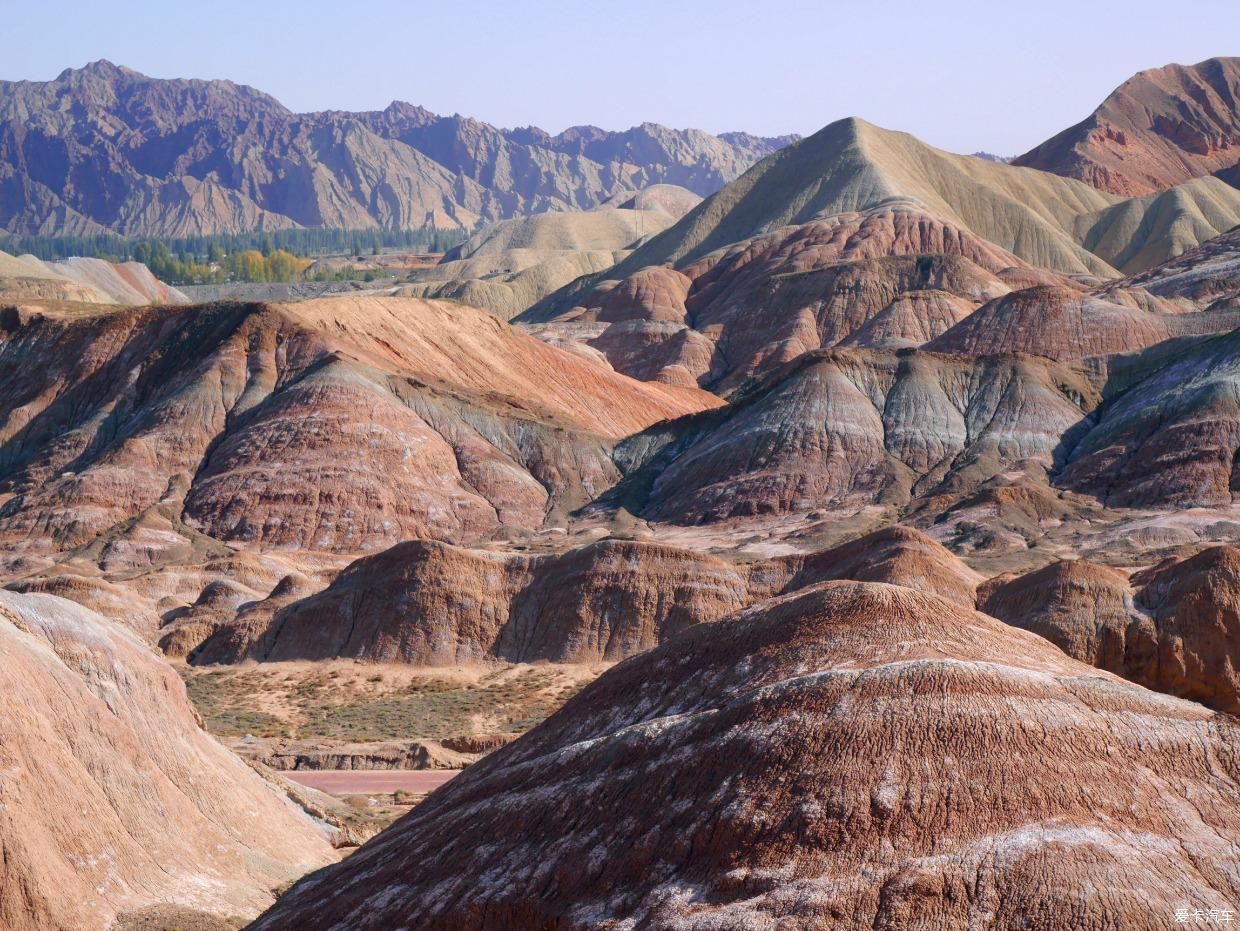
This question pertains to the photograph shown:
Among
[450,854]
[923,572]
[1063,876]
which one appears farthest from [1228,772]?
[923,572]

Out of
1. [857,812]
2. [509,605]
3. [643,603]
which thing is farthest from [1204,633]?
[857,812]

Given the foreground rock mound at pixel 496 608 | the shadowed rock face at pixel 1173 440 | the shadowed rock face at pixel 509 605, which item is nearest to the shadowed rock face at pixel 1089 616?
the shadowed rock face at pixel 509 605

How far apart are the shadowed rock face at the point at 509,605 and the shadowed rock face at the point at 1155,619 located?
12.4 meters

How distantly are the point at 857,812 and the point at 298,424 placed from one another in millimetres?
95546

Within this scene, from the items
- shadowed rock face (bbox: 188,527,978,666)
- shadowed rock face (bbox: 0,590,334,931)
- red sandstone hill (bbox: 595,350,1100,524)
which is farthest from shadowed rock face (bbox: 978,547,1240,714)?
red sandstone hill (bbox: 595,350,1100,524)

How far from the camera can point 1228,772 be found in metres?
24.7

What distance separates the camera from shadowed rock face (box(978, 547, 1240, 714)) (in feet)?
174

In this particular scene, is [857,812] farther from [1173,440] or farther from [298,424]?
[298,424]

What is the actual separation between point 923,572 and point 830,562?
8881 mm

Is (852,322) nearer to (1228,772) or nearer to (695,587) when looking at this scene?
(695,587)

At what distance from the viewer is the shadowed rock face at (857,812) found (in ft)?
71.3

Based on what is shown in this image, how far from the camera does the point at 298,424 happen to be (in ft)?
379

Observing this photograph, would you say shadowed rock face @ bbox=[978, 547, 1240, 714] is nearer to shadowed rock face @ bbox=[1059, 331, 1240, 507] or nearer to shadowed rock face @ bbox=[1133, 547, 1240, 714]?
shadowed rock face @ bbox=[1133, 547, 1240, 714]

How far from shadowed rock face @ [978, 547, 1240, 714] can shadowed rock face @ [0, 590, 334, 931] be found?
2822cm
